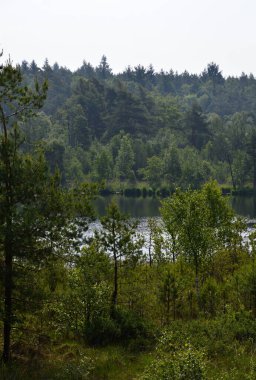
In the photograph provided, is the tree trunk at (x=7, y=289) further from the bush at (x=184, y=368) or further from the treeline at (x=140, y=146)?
the treeline at (x=140, y=146)

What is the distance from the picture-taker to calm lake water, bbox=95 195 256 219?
360ft

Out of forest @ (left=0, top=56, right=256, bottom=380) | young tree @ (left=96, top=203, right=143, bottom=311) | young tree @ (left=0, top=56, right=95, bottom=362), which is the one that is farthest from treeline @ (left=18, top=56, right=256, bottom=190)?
young tree @ (left=0, top=56, right=95, bottom=362)

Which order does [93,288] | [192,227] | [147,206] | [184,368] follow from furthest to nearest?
[147,206], [192,227], [93,288], [184,368]

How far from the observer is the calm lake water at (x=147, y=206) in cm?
10963

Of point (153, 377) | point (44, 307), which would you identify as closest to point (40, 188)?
point (44, 307)

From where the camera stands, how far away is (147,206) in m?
129

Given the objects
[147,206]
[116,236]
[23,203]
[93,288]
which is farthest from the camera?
[147,206]

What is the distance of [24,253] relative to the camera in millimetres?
22359

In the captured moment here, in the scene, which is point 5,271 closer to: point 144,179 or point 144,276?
point 144,276

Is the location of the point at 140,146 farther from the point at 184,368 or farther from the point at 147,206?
the point at 184,368

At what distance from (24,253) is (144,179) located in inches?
5771

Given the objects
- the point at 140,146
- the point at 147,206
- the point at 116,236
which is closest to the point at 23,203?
the point at 116,236

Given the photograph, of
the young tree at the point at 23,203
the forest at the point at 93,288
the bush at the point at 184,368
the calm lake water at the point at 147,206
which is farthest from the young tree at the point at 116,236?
the calm lake water at the point at 147,206

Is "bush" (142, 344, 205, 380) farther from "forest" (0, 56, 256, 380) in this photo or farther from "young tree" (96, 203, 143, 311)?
"young tree" (96, 203, 143, 311)
